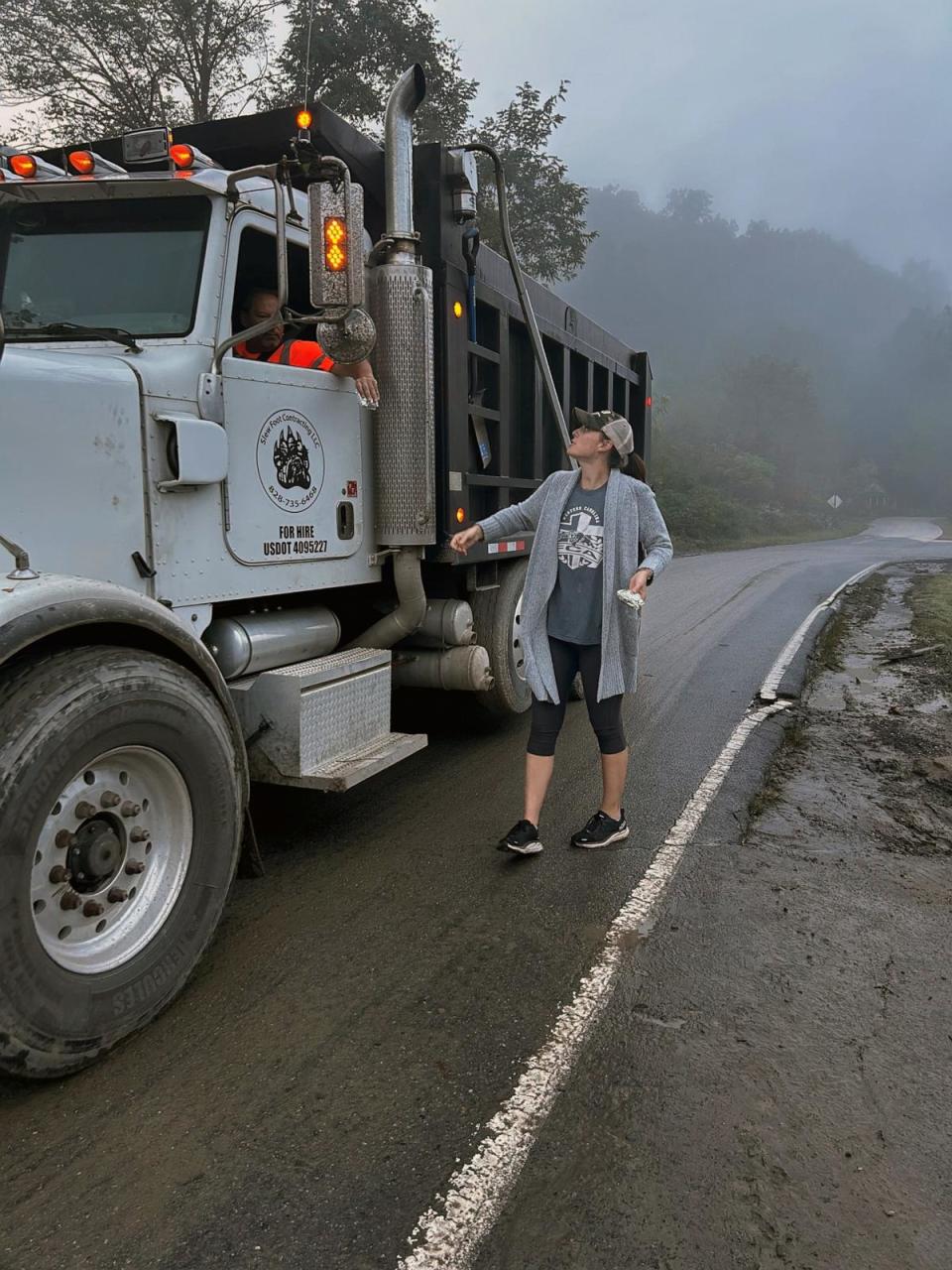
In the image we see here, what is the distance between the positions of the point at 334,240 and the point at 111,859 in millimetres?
2266

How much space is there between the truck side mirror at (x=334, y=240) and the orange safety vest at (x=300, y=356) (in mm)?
498

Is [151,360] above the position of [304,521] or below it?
above

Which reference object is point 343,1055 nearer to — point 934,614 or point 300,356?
point 300,356

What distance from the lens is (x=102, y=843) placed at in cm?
271

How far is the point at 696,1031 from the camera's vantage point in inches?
111

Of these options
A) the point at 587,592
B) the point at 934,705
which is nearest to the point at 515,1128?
the point at 587,592

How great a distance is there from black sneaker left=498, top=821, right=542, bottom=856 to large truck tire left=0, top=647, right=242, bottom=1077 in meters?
1.38

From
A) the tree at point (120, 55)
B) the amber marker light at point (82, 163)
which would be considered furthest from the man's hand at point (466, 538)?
the tree at point (120, 55)

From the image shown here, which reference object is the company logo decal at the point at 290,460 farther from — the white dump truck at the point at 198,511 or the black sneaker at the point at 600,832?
the black sneaker at the point at 600,832

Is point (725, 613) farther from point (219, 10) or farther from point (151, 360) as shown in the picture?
point (219, 10)

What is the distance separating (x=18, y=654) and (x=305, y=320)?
64.8 inches

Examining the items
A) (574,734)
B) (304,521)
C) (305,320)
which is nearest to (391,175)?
(305,320)

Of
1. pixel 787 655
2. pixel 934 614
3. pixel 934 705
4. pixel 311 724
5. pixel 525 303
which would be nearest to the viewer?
pixel 311 724

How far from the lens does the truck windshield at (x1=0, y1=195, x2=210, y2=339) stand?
3.52 m
